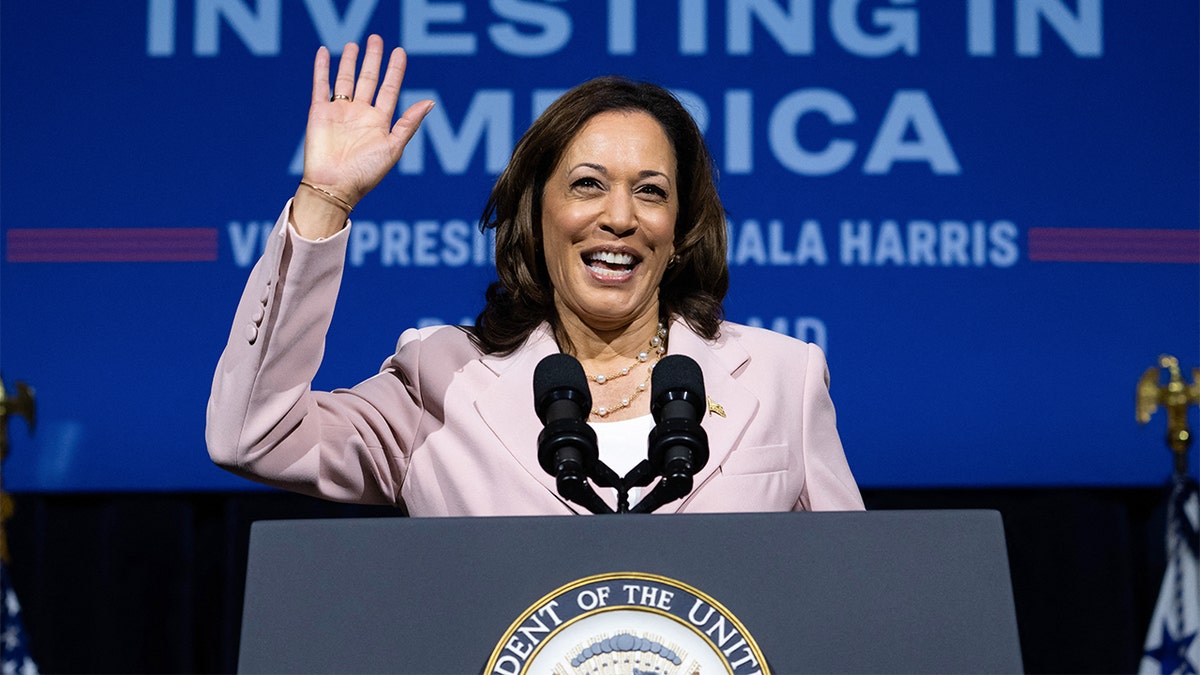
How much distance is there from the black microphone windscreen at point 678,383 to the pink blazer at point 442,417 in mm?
374

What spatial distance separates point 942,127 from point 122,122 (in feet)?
6.32

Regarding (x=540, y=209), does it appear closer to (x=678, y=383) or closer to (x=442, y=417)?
(x=442, y=417)

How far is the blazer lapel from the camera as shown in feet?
5.24

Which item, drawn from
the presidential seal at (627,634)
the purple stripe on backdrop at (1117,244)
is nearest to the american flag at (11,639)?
the presidential seal at (627,634)

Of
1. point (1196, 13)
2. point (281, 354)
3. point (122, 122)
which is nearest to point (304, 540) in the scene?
point (281, 354)

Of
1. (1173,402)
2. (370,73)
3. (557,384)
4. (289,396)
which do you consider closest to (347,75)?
(370,73)

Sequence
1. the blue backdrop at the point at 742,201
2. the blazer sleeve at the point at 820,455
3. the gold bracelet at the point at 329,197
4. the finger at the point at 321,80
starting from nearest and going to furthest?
the gold bracelet at the point at 329,197
the finger at the point at 321,80
the blazer sleeve at the point at 820,455
the blue backdrop at the point at 742,201

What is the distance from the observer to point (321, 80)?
1592mm

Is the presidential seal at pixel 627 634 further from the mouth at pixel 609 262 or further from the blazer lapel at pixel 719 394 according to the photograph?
the mouth at pixel 609 262

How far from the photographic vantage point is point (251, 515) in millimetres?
3184

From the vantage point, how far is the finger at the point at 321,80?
156 cm

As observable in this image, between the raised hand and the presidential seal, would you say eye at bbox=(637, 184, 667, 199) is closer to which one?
the raised hand

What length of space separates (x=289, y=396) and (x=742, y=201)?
72.5 inches

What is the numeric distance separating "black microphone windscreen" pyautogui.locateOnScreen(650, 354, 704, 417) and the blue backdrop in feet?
6.43
